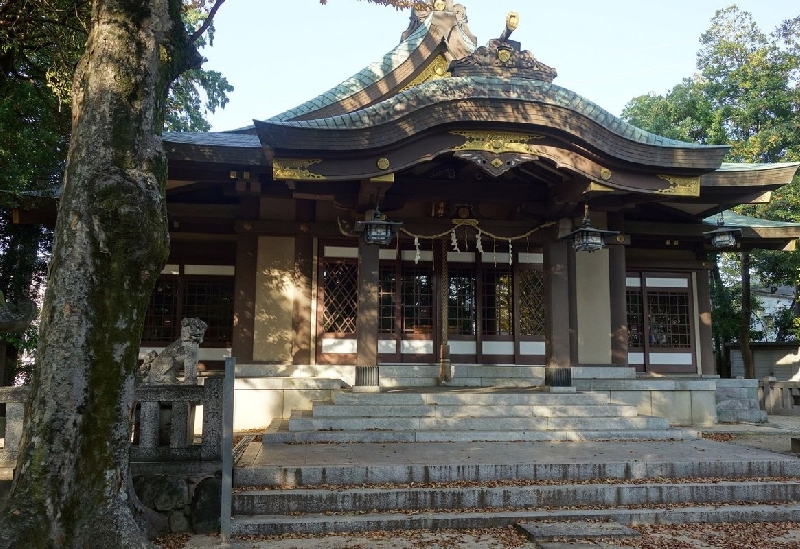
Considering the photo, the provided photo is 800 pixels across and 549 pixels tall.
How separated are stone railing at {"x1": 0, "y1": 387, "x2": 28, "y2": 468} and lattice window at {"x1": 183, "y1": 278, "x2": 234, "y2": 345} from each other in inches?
292

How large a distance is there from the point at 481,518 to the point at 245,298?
6879 mm

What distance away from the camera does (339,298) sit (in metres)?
11.6

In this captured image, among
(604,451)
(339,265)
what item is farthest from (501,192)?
→ (604,451)

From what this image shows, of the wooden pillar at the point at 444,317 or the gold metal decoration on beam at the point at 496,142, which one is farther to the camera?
the wooden pillar at the point at 444,317

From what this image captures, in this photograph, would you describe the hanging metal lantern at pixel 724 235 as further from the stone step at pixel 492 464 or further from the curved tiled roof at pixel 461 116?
the stone step at pixel 492 464

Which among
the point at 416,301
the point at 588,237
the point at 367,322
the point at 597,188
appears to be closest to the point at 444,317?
the point at 416,301

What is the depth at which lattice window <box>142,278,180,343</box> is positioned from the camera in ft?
41.8

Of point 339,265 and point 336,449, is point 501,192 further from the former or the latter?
point 336,449

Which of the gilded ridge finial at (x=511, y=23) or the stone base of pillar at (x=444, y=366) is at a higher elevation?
the gilded ridge finial at (x=511, y=23)

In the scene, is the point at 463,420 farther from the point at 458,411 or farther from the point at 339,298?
the point at 339,298

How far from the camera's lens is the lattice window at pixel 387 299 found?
12.0 metres

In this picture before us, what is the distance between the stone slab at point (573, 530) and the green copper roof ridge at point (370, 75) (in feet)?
28.5

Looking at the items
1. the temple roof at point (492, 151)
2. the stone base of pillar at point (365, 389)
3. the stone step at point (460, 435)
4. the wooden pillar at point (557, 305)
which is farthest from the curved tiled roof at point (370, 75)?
the stone step at point (460, 435)

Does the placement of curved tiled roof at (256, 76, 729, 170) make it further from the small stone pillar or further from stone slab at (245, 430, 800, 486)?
stone slab at (245, 430, 800, 486)
